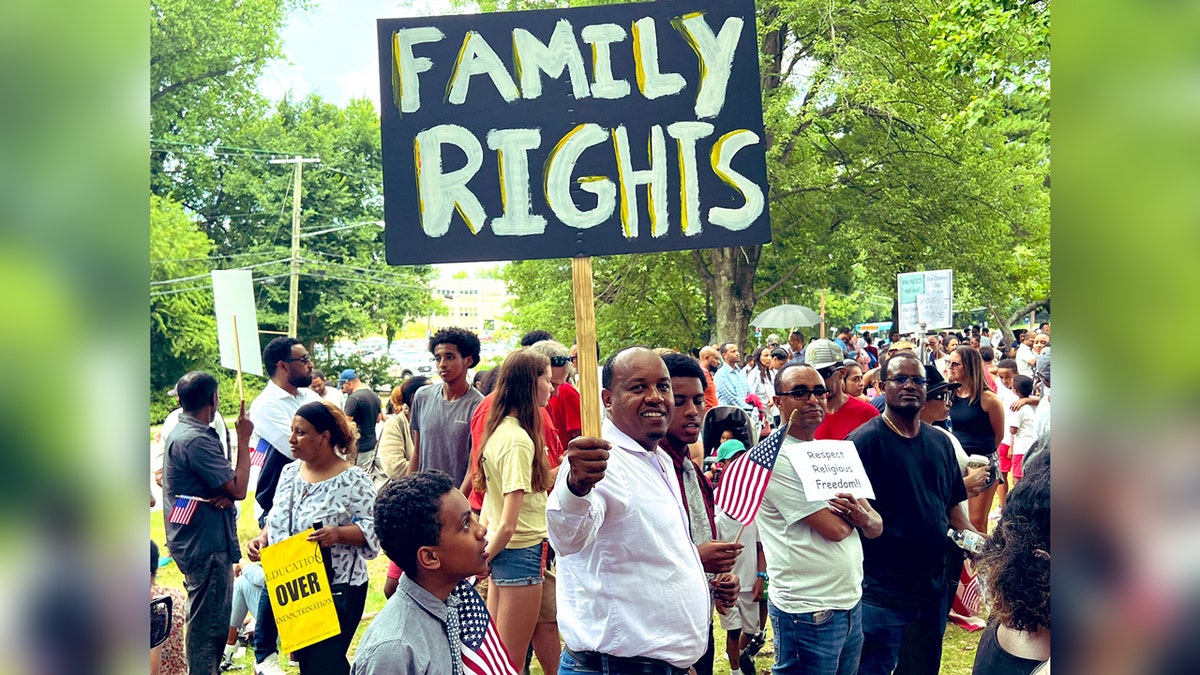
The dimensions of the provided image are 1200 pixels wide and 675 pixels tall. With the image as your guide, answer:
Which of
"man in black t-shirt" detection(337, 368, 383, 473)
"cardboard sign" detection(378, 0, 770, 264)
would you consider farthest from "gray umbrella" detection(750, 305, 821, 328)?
"cardboard sign" detection(378, 0, 770, 264)

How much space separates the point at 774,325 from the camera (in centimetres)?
2247

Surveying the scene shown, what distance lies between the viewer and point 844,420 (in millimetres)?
6004

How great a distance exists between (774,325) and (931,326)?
7292 mm

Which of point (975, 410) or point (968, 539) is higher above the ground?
point (975, 410)

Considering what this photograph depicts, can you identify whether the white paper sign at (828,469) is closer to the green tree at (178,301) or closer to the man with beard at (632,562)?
the man with beard at (632,562)

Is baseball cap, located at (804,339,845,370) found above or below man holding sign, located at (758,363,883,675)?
above

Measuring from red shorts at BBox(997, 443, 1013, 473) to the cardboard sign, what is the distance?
7.12m

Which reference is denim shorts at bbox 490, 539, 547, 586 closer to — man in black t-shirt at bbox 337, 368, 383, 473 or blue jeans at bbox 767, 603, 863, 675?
blue jeans at bbox 767, 603, 863, 675

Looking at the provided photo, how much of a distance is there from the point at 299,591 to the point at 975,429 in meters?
5.47

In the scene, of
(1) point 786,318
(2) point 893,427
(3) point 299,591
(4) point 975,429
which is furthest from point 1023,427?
(1) point 786,318

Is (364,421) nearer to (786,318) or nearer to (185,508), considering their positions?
(185,508)

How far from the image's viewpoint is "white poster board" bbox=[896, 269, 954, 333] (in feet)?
50.0
